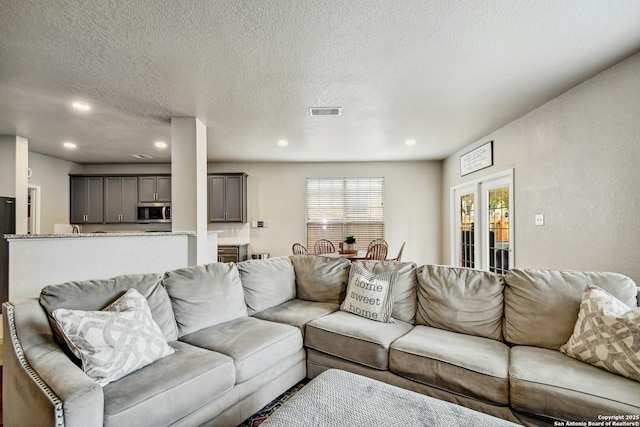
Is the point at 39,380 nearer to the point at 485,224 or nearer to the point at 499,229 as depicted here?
the point at 499,229

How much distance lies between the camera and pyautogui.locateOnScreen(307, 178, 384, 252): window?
6.45 meters

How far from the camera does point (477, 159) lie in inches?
188

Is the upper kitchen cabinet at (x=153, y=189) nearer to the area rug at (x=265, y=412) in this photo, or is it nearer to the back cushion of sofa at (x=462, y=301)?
the area rug at (x=265, y=412)

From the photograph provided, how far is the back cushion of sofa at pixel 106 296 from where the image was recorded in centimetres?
172

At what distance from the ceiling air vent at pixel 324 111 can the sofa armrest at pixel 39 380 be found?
290 cm

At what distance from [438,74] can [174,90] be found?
247 cm

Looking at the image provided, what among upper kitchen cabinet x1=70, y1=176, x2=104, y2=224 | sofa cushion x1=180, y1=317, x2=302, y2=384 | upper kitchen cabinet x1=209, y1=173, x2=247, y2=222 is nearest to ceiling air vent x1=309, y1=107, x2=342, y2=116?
sofa cushion x1=180, y1=317, x2=302, y2=384

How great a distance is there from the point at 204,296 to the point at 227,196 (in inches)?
163

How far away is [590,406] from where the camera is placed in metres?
1.41

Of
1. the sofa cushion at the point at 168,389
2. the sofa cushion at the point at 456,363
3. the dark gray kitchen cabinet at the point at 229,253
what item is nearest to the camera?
the sofa cushion at the point at 168,389

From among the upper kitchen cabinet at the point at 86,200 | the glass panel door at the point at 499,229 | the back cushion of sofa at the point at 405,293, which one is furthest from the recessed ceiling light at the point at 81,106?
the glass panel door at the point at 499,229

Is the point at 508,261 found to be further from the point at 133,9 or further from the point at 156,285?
the point at 133,9

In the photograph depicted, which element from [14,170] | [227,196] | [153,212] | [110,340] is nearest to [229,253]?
[227,196]

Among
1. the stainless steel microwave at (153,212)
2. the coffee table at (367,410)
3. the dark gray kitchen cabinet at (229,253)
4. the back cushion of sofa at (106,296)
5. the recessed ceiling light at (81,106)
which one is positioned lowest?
the coffee table at (367,410)
